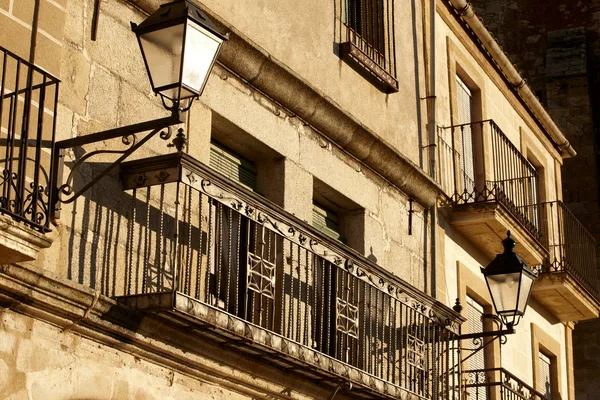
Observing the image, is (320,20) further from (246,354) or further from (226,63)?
(246,354)

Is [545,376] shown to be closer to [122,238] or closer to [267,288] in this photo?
[267,288]

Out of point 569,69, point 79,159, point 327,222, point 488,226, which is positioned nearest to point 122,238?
point 79,159

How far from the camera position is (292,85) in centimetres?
1127

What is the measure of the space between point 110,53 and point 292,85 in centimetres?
251

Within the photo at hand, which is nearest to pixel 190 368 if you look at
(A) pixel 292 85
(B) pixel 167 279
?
(B) pixel 167 279

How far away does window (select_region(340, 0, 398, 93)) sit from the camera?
12.8 m

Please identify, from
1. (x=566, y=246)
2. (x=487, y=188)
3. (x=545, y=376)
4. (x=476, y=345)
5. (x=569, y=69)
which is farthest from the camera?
(x=569, y=69)

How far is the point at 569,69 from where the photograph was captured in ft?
80.4

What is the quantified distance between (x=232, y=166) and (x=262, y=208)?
141 cm

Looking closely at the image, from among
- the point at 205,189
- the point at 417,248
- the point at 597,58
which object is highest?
the point at 597,58

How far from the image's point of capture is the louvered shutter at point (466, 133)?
15420 millimetres

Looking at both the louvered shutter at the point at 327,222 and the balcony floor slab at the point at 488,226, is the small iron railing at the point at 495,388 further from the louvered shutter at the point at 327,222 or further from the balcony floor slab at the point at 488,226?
the louvered shutter at the point at 327,222

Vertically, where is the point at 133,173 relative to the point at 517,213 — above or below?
below

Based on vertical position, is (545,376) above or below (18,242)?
above
